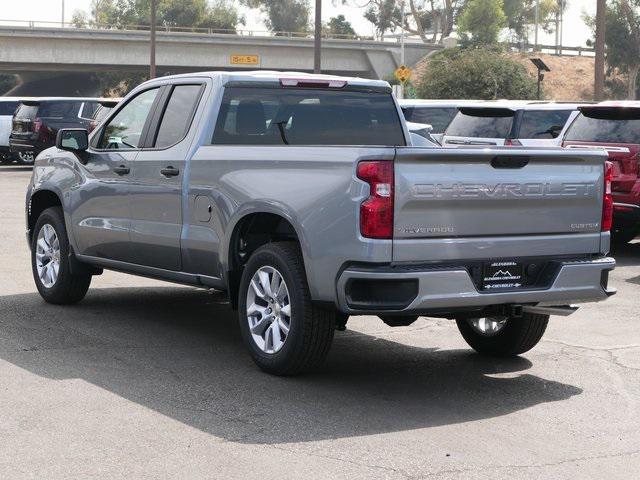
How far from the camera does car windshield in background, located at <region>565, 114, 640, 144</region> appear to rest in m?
14.1

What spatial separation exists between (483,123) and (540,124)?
2.72ft

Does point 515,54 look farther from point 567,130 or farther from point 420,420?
point 420,420

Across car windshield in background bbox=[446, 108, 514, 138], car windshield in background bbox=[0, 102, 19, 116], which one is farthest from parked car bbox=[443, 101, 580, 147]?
car windshield in background bbox=[0, 102, 19, 116]

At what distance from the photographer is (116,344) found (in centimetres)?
838

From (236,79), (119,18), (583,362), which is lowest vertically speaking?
(583,362)

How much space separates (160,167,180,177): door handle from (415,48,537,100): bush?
51.8m

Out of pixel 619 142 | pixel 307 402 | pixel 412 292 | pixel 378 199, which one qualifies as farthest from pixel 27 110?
pixel 412 292

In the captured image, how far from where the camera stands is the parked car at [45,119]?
32.5 m

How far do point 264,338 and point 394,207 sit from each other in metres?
1.36

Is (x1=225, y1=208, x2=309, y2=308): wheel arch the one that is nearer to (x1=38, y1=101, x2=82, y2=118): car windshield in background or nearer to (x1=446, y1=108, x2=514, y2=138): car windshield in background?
(x1=446, y1=108, x2=514, y2=138): car windshield in background

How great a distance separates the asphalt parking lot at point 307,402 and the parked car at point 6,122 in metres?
26.9

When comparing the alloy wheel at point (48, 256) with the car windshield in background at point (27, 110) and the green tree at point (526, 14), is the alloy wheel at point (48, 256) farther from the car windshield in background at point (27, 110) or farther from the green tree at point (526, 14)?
the green tree at point (526, 14)

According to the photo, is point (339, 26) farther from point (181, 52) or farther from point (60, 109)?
point (60, 109)

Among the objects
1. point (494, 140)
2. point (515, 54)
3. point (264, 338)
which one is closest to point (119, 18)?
point (515, 54)
